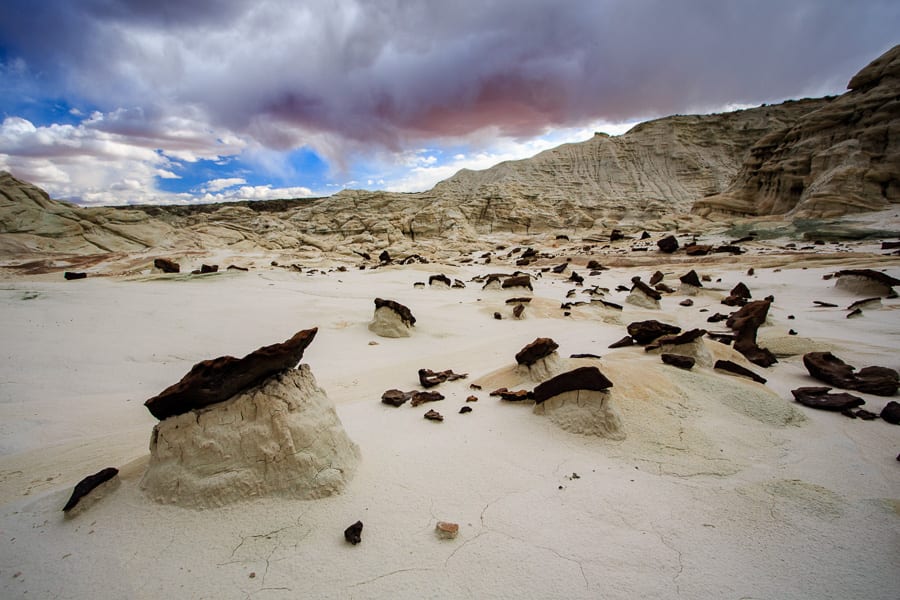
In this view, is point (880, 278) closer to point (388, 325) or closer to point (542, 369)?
point (542, 369)

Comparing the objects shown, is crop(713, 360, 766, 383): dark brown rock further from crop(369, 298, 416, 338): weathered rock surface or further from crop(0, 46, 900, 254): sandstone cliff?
crop(0, 46, 900, 254): sandstone cliff

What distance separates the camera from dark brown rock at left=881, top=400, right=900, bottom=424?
2881 millimetres

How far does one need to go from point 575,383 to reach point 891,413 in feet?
7.79

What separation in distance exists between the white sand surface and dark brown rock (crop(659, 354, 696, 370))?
154 mm

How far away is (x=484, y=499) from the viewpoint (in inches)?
81.0

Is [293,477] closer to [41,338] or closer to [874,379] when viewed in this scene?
[41,338]

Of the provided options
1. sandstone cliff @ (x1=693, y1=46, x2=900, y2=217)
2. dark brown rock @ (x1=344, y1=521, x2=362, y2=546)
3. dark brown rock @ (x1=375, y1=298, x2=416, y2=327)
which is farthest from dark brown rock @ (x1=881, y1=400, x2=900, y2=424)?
sandstone cliff @ (x1=693, y1=46, x2=900, y2=217)

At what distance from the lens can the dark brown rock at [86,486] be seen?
1.86m

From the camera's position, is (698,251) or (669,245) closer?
(698,251)

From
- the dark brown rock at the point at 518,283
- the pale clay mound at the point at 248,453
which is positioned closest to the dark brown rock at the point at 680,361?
the pale clay mound at the point at 248,453

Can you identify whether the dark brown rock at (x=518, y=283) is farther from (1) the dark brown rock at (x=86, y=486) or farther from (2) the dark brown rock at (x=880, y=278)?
(1) the dark brown rock at (x=86, y=486)

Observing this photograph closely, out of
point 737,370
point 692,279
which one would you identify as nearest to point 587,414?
point 737,370

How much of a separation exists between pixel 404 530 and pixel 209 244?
25090 mm

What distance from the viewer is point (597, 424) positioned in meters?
2.68
